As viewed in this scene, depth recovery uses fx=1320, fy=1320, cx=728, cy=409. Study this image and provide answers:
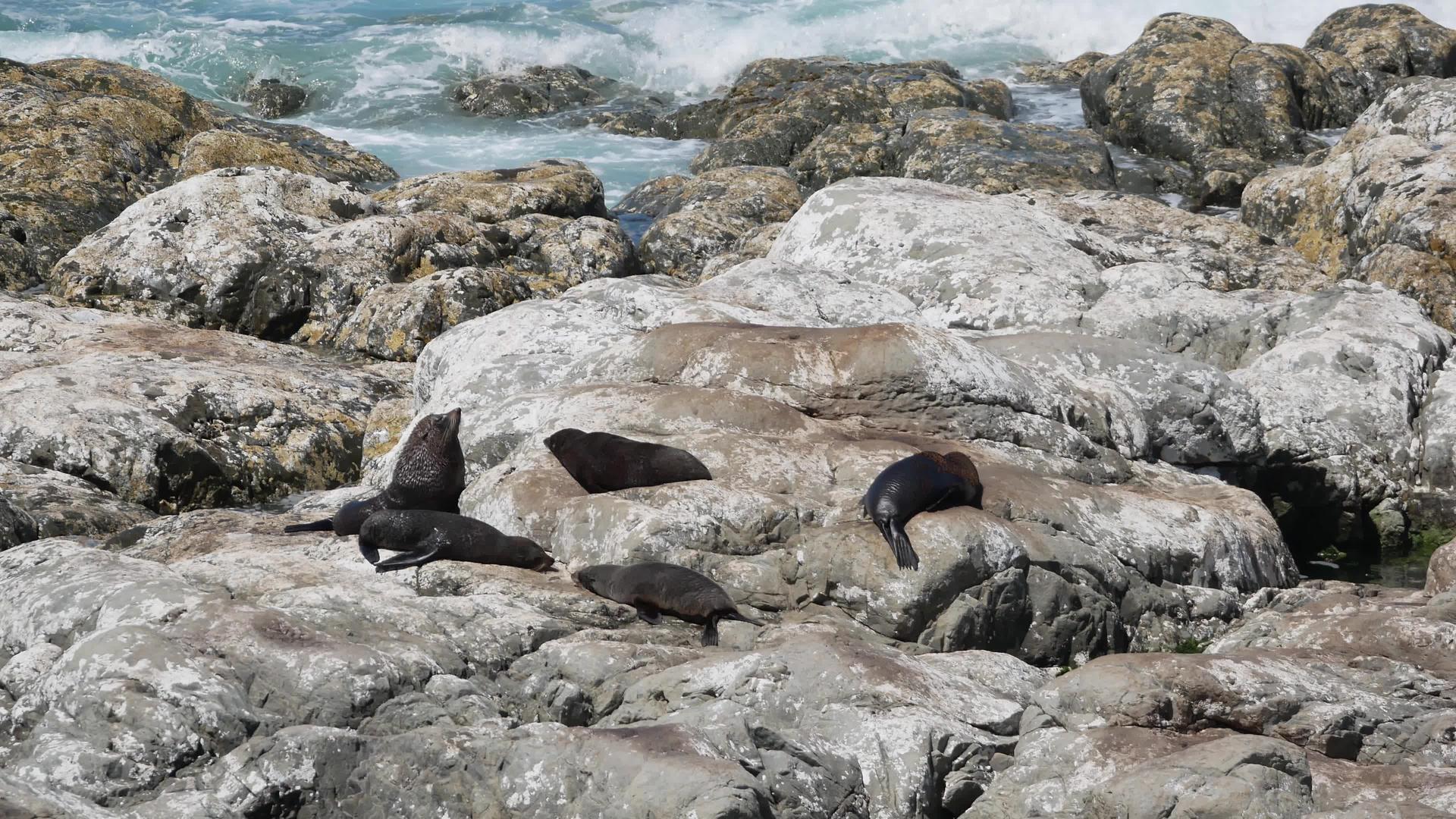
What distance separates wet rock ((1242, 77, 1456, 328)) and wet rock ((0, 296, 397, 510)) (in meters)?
11.0

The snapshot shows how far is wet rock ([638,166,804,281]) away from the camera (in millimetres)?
18109

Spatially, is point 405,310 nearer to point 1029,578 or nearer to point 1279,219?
point 1029,578

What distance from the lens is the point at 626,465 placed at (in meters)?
8.09

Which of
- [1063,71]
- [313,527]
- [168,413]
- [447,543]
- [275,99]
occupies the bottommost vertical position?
[275,99]

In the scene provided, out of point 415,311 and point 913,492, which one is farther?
point 415,311

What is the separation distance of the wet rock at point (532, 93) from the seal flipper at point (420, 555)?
81.9 feet

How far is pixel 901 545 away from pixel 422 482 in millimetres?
3195

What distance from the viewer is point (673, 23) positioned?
38.2 meters

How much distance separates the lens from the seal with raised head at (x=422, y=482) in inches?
336

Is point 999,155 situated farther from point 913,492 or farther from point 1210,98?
point 913,492

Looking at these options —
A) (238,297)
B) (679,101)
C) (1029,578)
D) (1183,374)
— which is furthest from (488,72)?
(1029,578)

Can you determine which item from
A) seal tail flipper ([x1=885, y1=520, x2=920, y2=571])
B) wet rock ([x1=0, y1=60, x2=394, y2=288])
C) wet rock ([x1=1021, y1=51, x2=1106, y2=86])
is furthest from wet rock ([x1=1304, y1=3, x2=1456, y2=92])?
seal tail flipper ([x1=885, y1=520, x2=920, y2=571])

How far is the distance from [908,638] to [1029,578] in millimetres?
885

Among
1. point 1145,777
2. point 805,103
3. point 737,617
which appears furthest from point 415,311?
point 805,103
